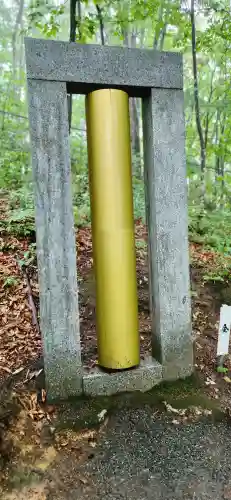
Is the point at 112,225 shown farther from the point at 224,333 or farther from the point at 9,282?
the point at 9,282

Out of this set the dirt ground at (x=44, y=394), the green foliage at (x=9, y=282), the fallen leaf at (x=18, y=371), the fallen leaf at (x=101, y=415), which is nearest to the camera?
the dirt ground at (x=44, y=394)

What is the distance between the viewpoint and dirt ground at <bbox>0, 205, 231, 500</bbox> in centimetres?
274

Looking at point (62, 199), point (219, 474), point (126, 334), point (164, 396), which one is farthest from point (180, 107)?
point (219, 474)

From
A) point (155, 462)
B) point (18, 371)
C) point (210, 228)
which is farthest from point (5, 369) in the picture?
point (210, 228)

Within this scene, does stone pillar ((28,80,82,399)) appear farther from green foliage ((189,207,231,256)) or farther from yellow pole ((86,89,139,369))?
green foliage ((189,207,231,256))

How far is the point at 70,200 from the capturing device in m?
3.27

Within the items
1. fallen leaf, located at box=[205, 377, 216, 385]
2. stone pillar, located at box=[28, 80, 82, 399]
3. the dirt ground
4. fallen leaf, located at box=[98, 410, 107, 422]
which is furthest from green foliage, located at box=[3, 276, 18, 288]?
fallen leaf, located at box=[205, 377, 216, 385]

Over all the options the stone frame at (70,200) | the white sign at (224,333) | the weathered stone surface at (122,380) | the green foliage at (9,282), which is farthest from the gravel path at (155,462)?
the green foliage at (9,282)

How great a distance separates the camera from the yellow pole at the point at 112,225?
3.32m

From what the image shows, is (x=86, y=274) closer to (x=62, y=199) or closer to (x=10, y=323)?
(x=10, y=323)

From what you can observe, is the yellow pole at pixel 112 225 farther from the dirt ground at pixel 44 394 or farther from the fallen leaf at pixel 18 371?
the fallen leaf at pixel 18 371

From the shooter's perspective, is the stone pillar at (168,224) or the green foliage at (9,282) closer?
the stone pillar at (168,224)

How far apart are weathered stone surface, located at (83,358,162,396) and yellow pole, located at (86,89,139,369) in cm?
10

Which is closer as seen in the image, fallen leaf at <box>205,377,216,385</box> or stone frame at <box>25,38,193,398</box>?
stone frame at <box>25,38,193,398</box>
